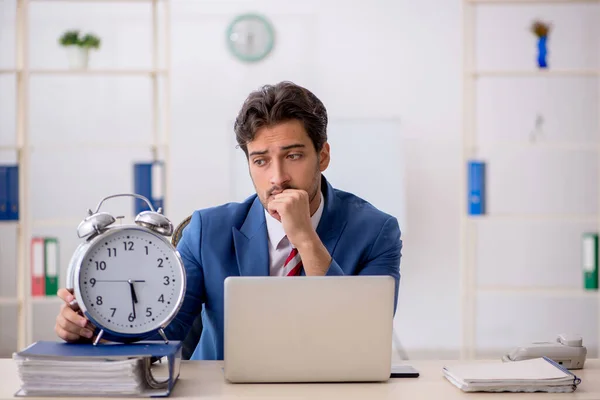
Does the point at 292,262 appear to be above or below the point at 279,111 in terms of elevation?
below

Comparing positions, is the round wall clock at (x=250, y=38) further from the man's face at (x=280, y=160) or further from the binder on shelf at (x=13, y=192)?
the man's face at (x=280, y=160)

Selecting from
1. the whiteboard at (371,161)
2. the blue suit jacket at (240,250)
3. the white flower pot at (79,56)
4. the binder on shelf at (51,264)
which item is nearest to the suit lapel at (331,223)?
the blue suit jacket at (240,250)

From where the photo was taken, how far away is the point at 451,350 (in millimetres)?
5023

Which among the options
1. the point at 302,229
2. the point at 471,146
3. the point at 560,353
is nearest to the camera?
the point at 560,353

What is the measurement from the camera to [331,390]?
1.52 m

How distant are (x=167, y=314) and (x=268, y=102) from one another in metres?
0.73

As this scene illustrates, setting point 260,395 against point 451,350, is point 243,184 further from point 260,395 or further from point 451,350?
point 260,395

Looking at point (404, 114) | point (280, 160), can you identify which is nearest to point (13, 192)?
point (404, 114)

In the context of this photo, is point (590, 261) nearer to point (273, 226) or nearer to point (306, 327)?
point (273, 226)

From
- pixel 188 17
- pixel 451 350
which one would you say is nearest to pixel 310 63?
pixel 188 17

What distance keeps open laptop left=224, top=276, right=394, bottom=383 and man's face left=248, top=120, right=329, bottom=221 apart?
23.3 inches

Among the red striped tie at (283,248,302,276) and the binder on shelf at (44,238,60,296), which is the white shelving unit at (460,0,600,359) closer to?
the binder on shelf at (44,238,60,296)

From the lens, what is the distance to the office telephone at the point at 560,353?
5.76ft

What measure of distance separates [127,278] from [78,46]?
3119mm
